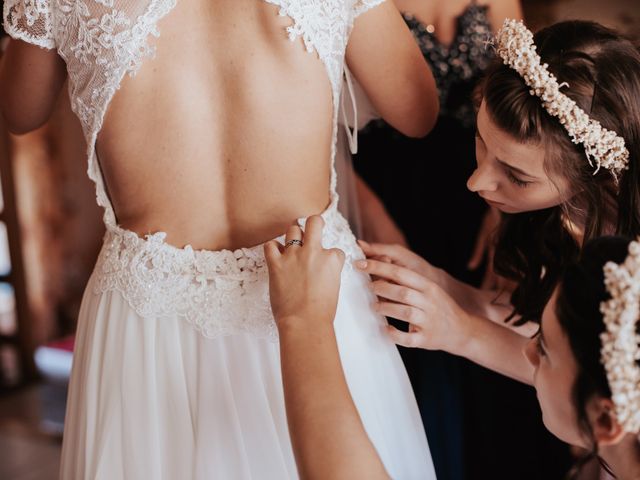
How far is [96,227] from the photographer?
3500 mm

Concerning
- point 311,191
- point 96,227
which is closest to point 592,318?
point 311,191

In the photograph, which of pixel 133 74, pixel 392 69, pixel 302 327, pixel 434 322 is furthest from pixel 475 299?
pixel 133 74

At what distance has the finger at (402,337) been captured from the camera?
1193 millimetres

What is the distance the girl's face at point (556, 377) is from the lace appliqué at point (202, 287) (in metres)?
0.42

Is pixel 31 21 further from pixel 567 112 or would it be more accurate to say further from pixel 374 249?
pixel 567 112

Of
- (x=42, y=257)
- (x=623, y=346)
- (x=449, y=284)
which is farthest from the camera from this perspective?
(x=42, y=257)

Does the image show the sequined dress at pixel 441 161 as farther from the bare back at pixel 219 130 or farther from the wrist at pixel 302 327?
the wrist at pixel 302 327

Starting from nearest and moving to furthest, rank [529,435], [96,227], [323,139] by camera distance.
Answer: [323,139] → [529,435] → [96,227]

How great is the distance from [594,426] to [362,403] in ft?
1.28

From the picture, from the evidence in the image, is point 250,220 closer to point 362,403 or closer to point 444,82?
point 362,403

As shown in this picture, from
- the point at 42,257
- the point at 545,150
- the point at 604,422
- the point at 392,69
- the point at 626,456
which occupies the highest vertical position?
the point at 392,69

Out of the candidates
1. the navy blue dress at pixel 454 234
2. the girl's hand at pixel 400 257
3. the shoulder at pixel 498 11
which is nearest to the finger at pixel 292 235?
the girl's hand at pixel 400 257

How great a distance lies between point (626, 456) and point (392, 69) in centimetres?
77

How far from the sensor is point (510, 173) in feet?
3.95
